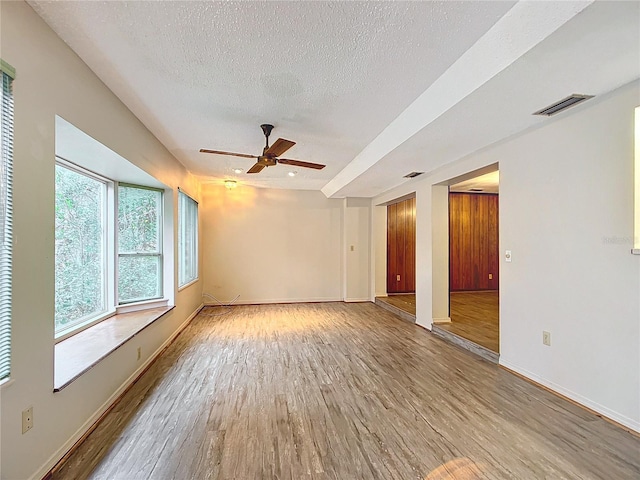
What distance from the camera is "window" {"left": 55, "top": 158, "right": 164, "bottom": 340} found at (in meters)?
2.85

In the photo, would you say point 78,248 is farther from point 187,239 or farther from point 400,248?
point 400,248

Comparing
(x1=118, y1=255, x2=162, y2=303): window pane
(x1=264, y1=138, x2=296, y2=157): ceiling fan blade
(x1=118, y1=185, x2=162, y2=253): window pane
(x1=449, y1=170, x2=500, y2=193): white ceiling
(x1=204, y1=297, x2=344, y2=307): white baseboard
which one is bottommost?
(x1=204, y1=297, x2=344, y2=307): white baseboard

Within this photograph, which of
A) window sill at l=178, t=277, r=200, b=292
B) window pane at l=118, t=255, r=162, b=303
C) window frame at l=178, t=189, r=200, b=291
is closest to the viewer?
window pane at l=118, t=255, r=162, b=303

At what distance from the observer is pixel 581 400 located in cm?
255

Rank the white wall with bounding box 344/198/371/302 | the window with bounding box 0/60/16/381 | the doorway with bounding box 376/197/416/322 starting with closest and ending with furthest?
the window with bounding box 0/60/16/381 < the white wall with bounding box 344/198/371/302 < the doorway with bounding box 376/197/416/322

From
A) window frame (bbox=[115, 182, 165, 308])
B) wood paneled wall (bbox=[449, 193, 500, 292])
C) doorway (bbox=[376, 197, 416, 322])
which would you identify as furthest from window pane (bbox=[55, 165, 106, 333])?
wood paneled wall (bbox=[449, 193, 500, 292])

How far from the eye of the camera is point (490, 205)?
7957mm

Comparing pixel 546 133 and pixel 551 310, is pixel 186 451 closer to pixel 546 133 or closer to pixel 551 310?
pixel 551 310

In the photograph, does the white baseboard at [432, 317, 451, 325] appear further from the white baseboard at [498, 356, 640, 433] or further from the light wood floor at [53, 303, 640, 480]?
the white baseboard at [498, 356, 640, 433]

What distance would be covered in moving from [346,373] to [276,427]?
113cm

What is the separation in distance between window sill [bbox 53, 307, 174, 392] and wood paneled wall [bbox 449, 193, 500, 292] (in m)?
6.61

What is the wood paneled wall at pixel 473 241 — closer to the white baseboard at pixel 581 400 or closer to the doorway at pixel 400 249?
the doorway at pixel 400 249

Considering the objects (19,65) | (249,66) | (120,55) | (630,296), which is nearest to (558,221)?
(630,296)

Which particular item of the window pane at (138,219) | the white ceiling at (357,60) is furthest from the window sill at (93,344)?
the white ceiling at (357,60)
